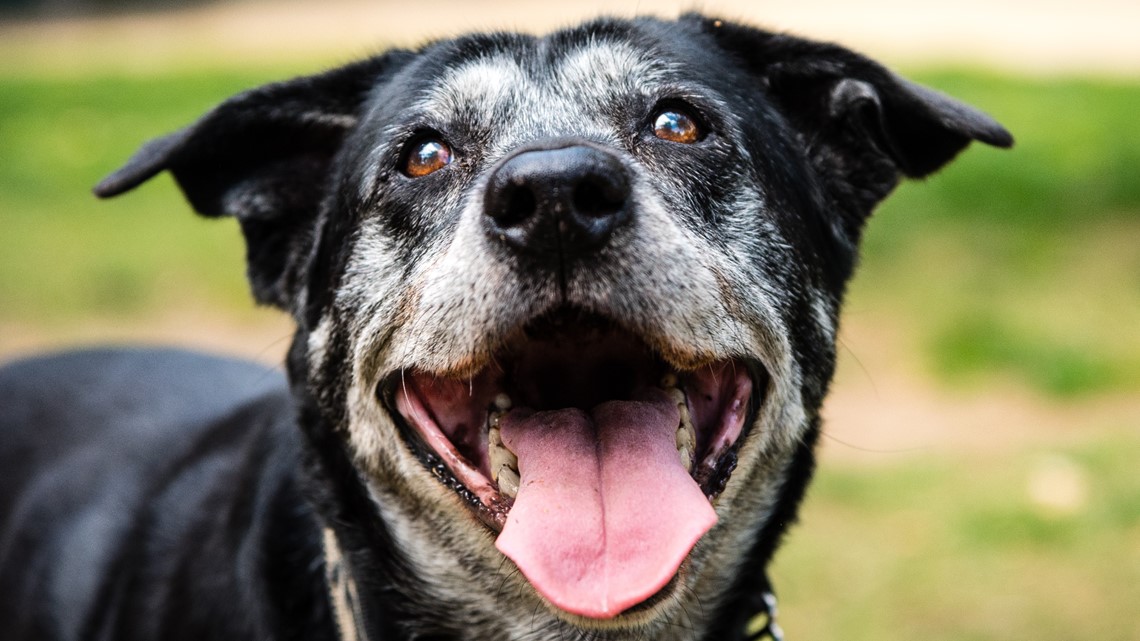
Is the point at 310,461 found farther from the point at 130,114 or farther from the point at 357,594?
the point at 130,114

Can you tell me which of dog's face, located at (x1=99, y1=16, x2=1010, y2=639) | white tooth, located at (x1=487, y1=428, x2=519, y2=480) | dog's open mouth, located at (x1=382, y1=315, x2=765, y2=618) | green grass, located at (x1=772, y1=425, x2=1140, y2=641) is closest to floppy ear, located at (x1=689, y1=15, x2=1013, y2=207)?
dog's face, located at (x1=99, y1=16, x2=1010, y2=639)

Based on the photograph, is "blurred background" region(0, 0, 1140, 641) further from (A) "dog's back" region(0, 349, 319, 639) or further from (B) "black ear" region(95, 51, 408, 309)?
(A) "dog's back" region(0, 349, 319, 639)

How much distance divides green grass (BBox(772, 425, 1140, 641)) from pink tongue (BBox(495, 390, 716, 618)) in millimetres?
1790

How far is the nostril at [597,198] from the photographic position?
7.80ft

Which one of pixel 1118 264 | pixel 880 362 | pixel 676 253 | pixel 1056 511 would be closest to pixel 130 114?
pixel 880 362

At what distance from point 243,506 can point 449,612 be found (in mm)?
662

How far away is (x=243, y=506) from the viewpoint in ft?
10.7

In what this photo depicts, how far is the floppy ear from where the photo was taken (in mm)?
3223

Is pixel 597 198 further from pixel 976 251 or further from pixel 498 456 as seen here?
pixel 976 251

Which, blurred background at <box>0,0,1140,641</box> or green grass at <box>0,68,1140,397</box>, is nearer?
blurred background at <box>0,0,1140,641</box>

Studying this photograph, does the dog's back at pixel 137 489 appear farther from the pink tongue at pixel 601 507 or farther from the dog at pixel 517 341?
the pink tongue at pixel 601 507

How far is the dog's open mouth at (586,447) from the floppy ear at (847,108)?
2.79 ft

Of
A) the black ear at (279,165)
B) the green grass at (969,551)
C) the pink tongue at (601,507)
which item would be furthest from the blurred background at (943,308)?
the pink tongue at (601,507)

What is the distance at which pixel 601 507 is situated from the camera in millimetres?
2539
